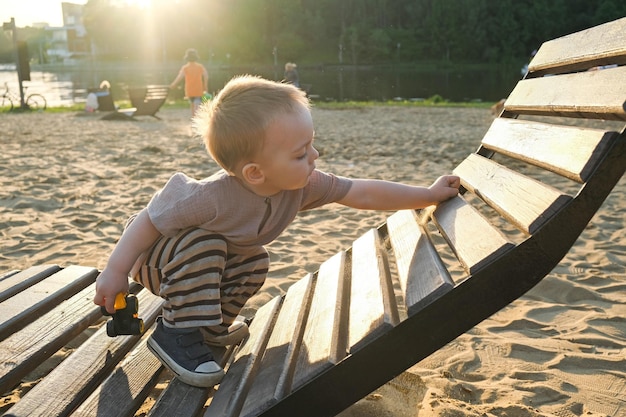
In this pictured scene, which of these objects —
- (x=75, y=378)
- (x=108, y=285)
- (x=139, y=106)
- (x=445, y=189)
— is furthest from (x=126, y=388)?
(x=139, y=106)

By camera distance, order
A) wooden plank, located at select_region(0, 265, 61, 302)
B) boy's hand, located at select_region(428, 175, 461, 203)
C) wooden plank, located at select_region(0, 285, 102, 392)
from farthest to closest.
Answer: wooden plank, located at select_region(0, 265, 61, 302) < boy's hand, located at select_region(428, 175, 461, 203) < wooden plank, located at select_region(0, 285, 102, 392)

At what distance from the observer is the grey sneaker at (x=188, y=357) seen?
6.66 ft

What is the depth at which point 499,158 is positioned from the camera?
348 inches

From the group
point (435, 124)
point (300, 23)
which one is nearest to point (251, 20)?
point (300, 23)

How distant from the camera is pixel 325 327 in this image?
2002mm

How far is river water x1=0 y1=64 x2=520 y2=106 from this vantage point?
43.5 metres

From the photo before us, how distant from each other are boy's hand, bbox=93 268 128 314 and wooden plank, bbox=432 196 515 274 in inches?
44.2

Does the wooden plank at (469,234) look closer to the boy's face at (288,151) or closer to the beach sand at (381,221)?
the boy's face at (288,151)

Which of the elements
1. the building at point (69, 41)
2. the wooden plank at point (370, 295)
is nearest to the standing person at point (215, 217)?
the wooden plank at point (370, 295)

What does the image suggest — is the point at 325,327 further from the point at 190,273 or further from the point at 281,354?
the point at 190,273

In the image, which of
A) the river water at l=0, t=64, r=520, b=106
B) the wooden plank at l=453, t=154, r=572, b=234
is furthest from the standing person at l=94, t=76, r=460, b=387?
the river water at l=0, t=64, r=520, b=106

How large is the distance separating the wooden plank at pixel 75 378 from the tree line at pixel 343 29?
81135 millimetres

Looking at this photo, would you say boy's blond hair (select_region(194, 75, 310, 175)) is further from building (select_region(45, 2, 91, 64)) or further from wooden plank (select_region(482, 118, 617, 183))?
building (select_region(45, 2, 91, 64))

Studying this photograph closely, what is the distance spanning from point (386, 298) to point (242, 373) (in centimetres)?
58
